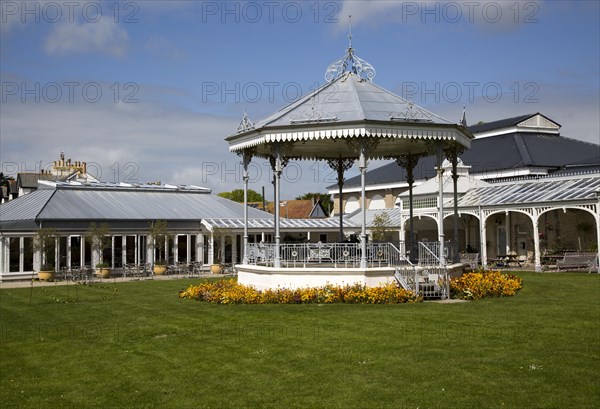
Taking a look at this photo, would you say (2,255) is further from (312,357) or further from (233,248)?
(312,357)

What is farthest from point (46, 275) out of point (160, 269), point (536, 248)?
point (536, 248)

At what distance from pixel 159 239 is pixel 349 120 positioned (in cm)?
2195

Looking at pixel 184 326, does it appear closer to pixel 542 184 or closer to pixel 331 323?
pixel 331 323

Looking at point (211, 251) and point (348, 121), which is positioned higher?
point (348, 121)

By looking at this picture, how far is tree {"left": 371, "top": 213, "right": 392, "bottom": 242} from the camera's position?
42.0 m

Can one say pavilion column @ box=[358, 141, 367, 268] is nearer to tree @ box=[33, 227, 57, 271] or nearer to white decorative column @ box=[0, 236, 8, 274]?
tree @ box=[33, 227, 57, 271]

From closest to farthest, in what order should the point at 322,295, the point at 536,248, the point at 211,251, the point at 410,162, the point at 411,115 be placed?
the point at 322,295 < the point at 411,115 < the point at 410,162 < the point at 536,248 < the point at 211,251

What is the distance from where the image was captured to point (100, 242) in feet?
115

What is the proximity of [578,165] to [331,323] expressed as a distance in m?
36.8

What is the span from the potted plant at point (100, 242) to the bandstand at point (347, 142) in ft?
52.3

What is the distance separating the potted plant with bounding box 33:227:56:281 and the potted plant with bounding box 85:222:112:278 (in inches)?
77.3

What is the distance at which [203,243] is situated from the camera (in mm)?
40844

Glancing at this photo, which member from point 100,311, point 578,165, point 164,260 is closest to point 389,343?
point 100,311

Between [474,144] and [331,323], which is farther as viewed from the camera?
[474,144]
